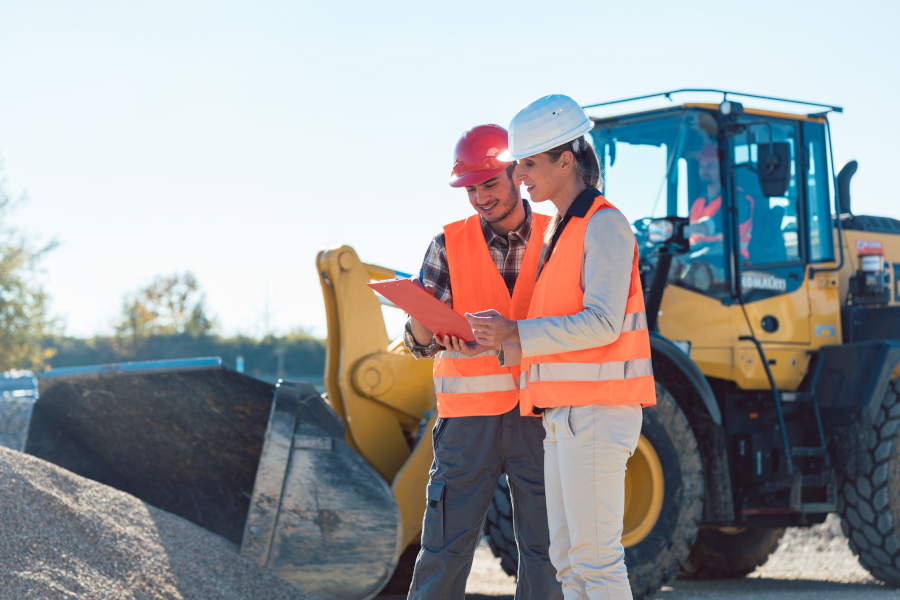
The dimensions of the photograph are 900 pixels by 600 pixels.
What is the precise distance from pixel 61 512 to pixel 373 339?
5.23 feet

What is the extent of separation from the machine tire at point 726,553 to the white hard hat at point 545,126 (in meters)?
4.44

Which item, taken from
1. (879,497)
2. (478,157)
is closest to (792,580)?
(879,497)

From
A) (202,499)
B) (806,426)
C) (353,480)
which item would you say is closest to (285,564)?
(353,480)

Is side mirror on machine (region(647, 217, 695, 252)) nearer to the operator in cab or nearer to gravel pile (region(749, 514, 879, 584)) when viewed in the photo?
the operator in cab

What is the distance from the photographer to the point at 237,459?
433 cm

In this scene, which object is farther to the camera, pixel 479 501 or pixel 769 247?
pixel 769 247

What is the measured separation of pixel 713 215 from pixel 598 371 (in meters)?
3.12

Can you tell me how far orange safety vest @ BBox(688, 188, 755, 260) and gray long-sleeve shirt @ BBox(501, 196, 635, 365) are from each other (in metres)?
2.93

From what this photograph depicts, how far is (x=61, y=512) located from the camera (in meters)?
3.74

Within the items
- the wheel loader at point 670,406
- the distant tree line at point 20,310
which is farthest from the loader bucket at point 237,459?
the distant tree line at point 20,310

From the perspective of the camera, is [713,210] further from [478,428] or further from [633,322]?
[633,322]

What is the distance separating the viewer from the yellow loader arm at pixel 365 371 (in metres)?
4.31

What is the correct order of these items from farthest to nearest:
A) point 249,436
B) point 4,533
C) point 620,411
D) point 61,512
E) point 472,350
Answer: point 249,436 < point 61,512 < point 4,533 < point 472,350 < point 620,411

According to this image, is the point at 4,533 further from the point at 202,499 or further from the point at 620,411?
the point at 620,411
